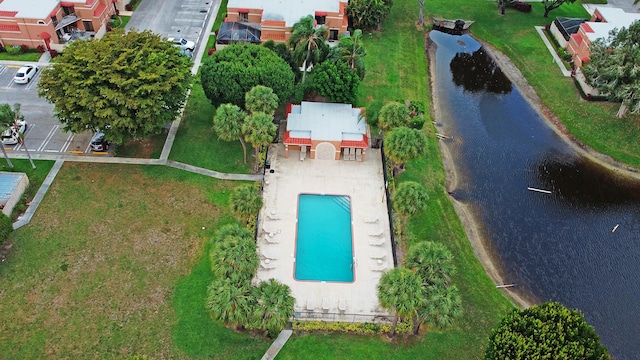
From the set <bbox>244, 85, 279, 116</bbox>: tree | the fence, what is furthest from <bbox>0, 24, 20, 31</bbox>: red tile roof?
the fence

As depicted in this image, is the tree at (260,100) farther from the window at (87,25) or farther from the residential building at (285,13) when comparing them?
the window at (87,25)

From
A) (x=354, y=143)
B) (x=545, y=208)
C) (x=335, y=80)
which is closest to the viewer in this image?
(x=545, y=208)

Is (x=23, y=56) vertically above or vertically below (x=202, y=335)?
above

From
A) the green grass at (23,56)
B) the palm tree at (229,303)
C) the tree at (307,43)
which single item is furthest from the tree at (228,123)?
the green grass at (23,56)

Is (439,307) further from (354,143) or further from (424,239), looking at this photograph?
(354,143)

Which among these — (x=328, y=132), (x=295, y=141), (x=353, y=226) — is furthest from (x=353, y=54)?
(x=353, y=226)

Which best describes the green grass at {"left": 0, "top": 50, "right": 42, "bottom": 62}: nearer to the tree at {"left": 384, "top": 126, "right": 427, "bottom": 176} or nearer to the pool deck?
the pool deck
